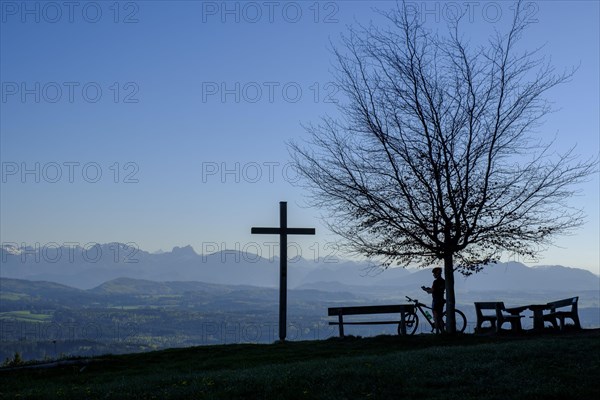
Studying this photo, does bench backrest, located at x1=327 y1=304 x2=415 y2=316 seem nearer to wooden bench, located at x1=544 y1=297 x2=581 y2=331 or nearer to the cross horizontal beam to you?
the cross horizontal beam

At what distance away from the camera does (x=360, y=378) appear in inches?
581

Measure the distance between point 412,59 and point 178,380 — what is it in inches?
665

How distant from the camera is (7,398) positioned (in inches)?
605

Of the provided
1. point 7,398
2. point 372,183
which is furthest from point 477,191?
point 7,398

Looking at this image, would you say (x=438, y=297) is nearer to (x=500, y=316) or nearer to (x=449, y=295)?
(x=449, y=295)

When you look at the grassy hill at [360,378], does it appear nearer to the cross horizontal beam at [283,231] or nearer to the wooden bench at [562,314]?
the cross horizontal beam at [283,231]

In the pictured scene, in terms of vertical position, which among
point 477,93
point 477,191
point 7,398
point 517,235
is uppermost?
point 477,93

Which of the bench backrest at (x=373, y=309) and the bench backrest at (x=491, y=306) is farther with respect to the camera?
the bench backrest at (x=491, y=306)

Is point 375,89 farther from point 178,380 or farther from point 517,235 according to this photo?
point 178,380

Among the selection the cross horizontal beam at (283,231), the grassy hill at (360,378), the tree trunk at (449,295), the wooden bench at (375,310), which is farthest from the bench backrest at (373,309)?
the grassy hill at (360,378)

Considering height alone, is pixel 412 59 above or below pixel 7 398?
above

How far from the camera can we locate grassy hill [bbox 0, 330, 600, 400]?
44.1 ft

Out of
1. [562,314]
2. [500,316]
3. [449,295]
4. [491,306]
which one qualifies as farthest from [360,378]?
[562,314]

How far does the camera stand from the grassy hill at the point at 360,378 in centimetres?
1343
